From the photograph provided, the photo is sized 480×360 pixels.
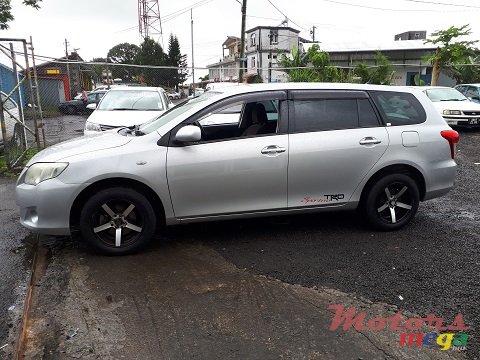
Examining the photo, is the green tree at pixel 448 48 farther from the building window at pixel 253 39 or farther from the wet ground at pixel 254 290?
the building window at pixel 253 39

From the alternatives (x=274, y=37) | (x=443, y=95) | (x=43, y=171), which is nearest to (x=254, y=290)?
(x=43, y=171)

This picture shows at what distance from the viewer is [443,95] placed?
46.5 ft

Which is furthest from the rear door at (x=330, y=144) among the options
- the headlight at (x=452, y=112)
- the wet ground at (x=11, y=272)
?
the headlight at (x=452, y=112)

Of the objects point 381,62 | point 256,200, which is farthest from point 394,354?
point 381,62

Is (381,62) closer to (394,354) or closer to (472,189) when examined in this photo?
(472,189)

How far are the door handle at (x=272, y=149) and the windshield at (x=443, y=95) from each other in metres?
11.5

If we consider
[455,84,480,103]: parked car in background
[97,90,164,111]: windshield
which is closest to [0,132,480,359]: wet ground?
[97,90,164,111]: windshield

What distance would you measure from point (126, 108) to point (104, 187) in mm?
5596

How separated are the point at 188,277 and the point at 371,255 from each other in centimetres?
183

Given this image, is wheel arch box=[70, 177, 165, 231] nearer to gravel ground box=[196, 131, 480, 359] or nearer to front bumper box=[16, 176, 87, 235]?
front bumper box=[16, 176, 87, 235]

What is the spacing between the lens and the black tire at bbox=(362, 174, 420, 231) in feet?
15.4

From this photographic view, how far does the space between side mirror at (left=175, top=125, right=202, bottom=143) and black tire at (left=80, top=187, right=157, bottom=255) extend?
67 centimetres

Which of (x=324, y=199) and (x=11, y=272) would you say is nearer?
(x=11, y=272)

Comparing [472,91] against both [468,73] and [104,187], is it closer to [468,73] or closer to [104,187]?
[468,73]
